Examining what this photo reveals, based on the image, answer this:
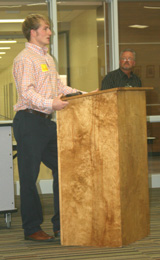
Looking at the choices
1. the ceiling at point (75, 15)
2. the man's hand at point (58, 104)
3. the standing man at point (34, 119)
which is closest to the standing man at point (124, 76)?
the ceiling at point (75, 15)

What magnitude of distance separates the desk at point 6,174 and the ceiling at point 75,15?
7.46 feet

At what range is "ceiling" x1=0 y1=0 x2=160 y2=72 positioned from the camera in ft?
21.0

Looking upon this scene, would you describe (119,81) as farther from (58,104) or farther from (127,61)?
(58,104)

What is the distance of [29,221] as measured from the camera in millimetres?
3568

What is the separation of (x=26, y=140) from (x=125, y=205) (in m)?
0.84

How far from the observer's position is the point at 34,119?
11.3 feet

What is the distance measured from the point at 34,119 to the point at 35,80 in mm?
279

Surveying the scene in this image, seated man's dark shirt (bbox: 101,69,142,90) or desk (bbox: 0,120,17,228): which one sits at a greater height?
seated man's dark shirt (bbox: 101,69,142,90)

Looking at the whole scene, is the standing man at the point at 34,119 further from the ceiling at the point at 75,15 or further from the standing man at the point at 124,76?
the ceiling at the point at 75,15

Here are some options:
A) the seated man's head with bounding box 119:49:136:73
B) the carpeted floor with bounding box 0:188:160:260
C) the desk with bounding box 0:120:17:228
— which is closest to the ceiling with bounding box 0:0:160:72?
the seated man's head with bounding box 119:49:136:73

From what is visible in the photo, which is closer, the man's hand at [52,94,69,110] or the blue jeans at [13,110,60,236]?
the man's hand at [52,94,69,110]

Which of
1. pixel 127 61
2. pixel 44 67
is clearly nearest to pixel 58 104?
pixel 44 67

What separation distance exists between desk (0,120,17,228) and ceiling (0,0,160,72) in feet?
7.46

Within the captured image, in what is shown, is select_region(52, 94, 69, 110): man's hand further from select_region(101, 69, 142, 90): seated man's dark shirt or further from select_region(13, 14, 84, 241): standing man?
select_region(101, 69, 142, 90): seated man's dark shirt
